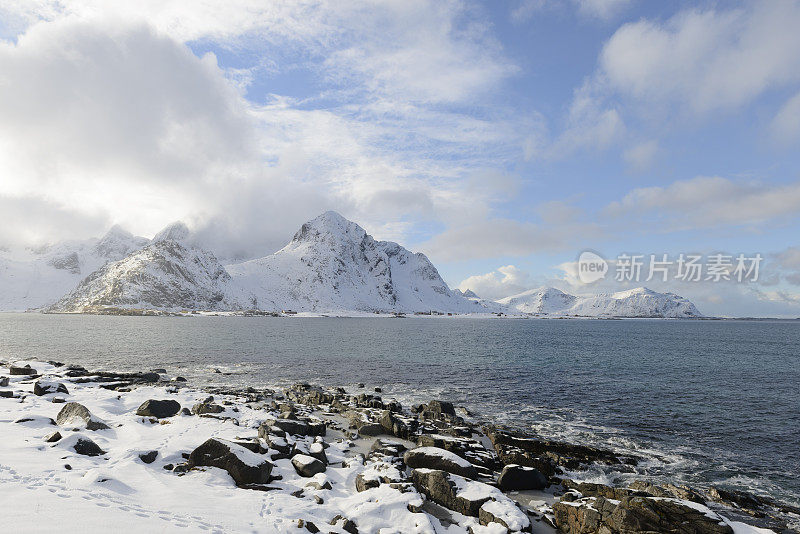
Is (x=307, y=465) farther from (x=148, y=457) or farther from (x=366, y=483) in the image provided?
(x=148, y=457)

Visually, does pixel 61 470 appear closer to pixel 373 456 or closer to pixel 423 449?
pixel 373 456

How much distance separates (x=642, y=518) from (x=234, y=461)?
1557cm

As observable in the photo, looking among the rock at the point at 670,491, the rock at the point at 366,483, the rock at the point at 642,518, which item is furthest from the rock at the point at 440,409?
the rock at the point at 642,518

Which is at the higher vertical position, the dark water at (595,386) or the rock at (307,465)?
the rock at (307,465)

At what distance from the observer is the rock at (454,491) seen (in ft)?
49.8

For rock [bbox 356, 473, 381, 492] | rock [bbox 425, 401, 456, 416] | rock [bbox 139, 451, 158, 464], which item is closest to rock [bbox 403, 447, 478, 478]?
rock [bbox 356, 473, 381, 492]

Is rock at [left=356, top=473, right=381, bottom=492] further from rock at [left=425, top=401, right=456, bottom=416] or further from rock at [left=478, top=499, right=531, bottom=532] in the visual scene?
rock at [left=425, top=401, right=456, bottom=416]

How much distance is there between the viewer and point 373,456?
20188 millimetres

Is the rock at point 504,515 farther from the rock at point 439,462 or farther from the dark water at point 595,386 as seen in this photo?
the dark water at point 595,386

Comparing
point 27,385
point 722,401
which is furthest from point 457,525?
point 722,401

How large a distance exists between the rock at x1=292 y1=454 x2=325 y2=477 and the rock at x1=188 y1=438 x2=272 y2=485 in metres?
1.46

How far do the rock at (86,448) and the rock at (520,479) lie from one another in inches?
710

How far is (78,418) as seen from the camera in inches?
814

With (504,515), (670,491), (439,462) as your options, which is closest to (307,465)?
(439,462)
